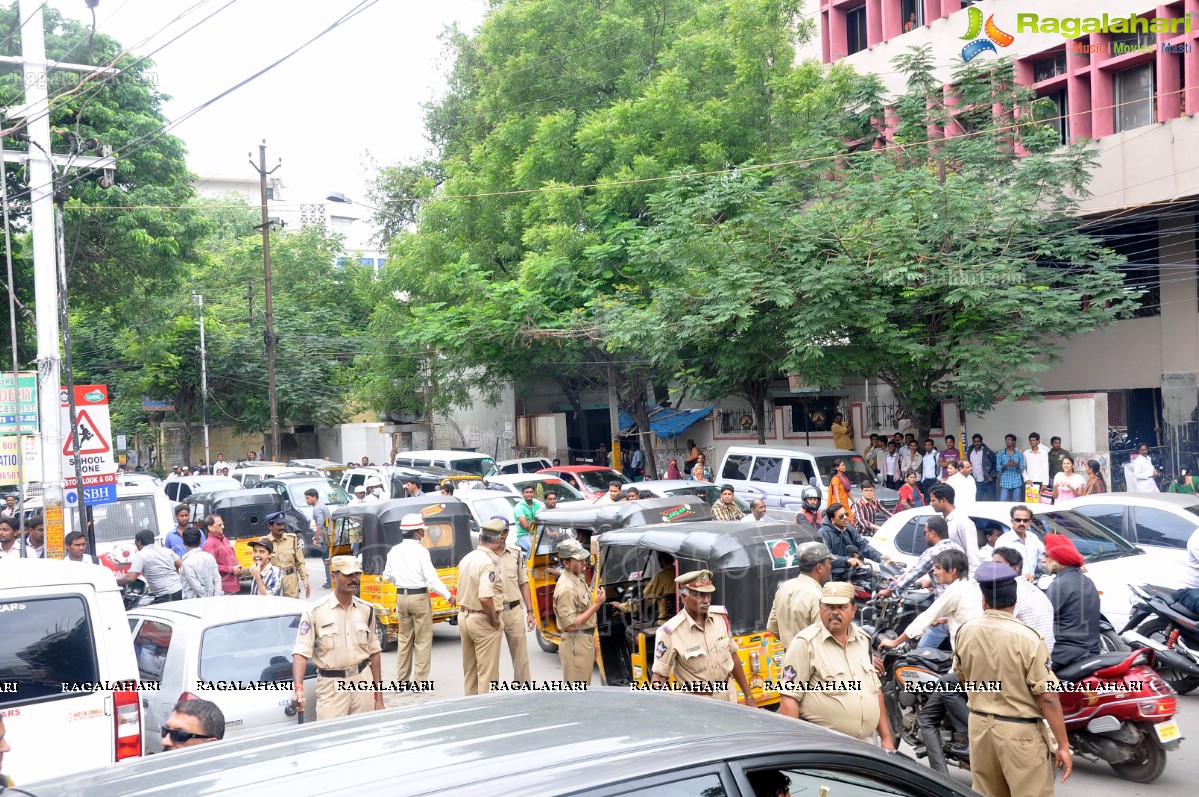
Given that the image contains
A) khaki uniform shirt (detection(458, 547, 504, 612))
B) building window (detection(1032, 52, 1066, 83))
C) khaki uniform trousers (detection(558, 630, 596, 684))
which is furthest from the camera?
building window (detection(1032, 52, 1066, 83))

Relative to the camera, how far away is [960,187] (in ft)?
63.7

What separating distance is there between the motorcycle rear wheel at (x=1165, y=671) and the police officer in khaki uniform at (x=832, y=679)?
4.41 meters

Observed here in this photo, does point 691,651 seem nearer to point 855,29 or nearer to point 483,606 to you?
point 483,606

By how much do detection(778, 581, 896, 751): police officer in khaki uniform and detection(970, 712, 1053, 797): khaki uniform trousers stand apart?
1.82 feet

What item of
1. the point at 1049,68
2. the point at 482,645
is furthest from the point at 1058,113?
the point at 482,645

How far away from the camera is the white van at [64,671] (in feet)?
18.6

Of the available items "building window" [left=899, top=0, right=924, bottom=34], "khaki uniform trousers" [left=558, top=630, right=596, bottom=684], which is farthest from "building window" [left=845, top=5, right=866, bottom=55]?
"khaki uniform trousers" [left=558, top=630, right=596, bottom=684]

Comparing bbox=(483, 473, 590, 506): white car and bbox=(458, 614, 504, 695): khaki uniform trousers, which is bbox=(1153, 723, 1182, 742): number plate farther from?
bbox=(483, 473, 590, 506): white car

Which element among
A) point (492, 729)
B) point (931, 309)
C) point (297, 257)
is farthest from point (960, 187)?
point (297, 257)

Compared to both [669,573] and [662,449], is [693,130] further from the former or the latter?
[669,573]

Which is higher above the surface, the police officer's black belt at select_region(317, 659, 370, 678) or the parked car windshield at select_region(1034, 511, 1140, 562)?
the parked car windshield at select_region(1034, 511, 1140, 562)

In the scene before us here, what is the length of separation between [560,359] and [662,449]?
5028mm

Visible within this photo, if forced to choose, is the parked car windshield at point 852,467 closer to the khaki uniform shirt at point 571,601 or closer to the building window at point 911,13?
the khaki uniform shirt at point 571,601

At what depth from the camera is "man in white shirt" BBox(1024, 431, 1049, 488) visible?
65.2 feet
